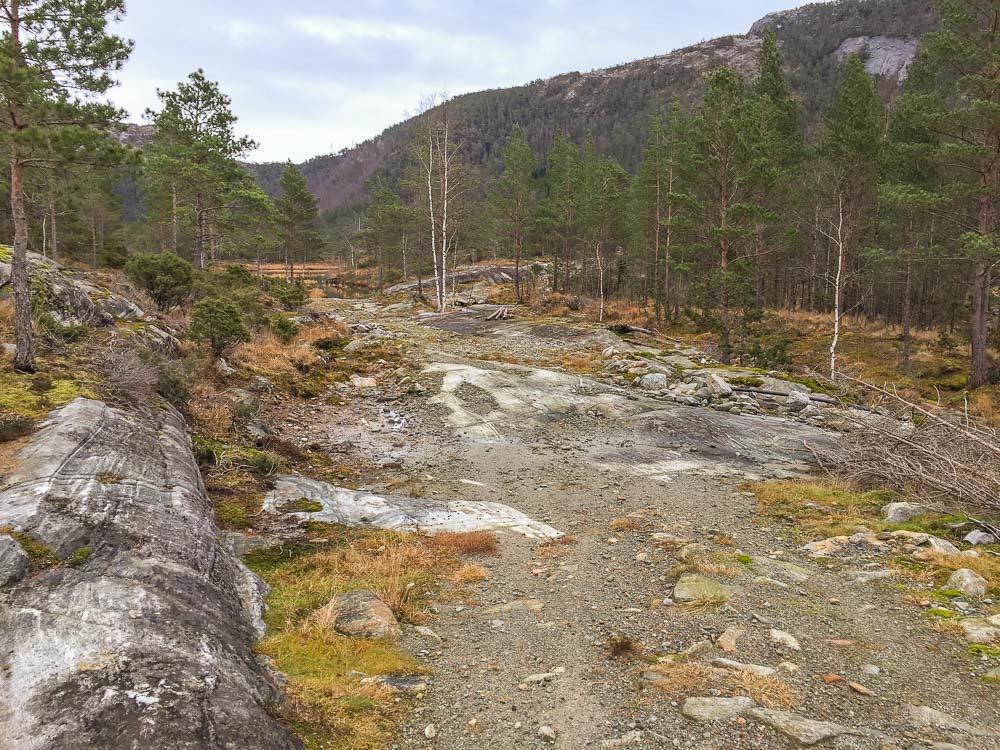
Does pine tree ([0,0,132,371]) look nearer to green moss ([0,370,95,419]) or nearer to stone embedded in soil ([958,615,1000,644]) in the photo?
green moss ([0,370,95,419])

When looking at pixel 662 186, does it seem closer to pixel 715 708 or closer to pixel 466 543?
pixel 466 543

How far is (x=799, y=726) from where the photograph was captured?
3641 millimetres

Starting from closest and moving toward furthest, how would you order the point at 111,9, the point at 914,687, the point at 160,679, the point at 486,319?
the point at 160,679
the point at 914,687
the point at 111,9
the point at 486,319

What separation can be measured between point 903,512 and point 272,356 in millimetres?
16701

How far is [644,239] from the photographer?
132ft

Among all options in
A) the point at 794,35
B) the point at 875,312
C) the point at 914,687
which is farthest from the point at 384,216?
the point at 794,35

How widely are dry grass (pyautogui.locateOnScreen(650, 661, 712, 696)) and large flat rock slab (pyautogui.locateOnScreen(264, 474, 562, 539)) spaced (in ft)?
11.3

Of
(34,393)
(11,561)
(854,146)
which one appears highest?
(854,146)

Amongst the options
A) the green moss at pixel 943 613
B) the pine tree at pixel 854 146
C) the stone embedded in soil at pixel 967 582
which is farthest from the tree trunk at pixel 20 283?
the pine tree at pixel 854 146

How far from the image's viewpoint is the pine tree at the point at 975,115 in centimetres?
1750

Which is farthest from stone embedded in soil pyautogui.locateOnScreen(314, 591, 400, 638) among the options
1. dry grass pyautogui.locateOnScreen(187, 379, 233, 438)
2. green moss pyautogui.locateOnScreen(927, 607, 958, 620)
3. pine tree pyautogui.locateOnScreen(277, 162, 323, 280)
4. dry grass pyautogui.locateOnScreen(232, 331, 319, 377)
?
pine tree pyautogui.locateOnScreen(277, 162, 323, 280)

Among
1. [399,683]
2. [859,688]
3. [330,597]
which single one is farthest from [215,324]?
[859,688]

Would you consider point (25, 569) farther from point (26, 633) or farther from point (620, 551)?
point (620, 551)

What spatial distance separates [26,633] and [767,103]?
33637 millimetres
